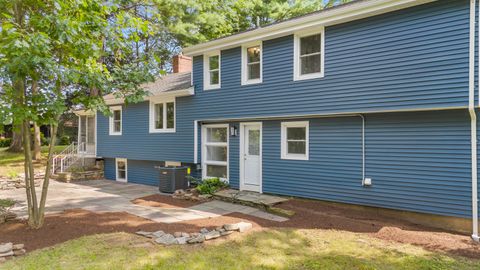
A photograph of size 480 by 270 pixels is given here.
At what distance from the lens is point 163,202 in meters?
9.52

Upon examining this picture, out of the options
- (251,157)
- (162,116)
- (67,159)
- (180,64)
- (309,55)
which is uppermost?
(180,64)

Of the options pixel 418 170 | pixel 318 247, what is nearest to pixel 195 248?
pixel 318 247

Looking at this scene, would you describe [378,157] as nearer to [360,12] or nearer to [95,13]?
[360,12]

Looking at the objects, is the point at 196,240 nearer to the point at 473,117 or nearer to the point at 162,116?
the point at 473,117

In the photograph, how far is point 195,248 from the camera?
5199mm

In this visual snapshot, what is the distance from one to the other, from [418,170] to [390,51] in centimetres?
280

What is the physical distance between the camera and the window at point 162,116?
12.5m

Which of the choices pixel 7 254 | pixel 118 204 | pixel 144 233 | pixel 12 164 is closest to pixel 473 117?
pixel 144 233

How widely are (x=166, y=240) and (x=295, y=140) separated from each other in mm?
4959

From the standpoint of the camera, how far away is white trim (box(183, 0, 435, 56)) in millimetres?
7113

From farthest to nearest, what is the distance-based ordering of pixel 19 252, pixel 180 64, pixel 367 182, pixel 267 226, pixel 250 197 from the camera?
pixel 180 64 → pixel 250 197 → pixel 367 182 → pixel 267 226 → pixel 19 252

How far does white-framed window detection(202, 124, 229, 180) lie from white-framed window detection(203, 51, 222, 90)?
149 cm

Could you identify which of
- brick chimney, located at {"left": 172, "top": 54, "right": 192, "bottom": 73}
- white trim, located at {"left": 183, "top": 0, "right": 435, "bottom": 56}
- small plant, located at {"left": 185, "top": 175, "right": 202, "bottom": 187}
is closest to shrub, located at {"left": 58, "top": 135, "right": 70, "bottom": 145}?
brick chimney, located at {"left": 172, "top": 54, "right": 192, "bottom": 73}

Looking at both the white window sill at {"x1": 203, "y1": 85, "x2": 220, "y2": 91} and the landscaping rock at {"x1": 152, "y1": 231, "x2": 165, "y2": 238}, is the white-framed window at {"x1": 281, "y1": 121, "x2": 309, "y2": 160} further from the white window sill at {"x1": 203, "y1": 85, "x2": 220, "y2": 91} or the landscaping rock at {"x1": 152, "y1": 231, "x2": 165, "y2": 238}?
the landscaping rock at {"x1": 152, "y1": 231, "x2": 165, "y2": 238}
